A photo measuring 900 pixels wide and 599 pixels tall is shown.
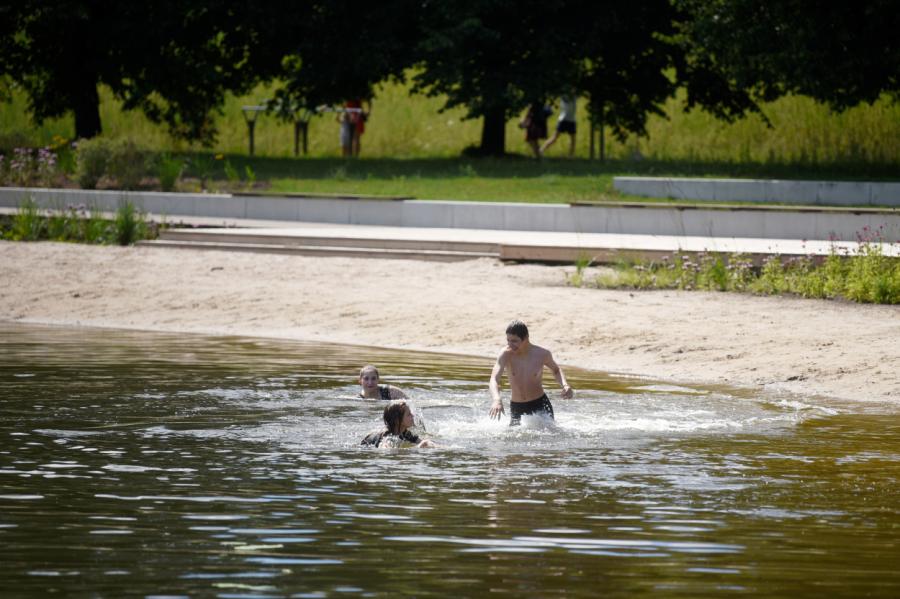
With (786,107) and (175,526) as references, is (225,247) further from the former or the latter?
(786,107)

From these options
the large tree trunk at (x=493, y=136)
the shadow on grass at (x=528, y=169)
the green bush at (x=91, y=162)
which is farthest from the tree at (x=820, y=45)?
the green bush at (x=91, y=162)

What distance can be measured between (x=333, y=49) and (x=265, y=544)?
31.0 metres

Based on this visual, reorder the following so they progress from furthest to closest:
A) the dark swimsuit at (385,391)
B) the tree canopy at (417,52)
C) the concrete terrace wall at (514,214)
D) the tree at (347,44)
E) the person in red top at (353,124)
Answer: the person in red top at (353,124), the tree at (347,44), the tree canopy at (417,52), the concrete terrace wall at (514,214), the dark swimsuit at (385,391)

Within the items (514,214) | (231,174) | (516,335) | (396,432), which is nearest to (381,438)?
(396,432)

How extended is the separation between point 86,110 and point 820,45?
21139 mm

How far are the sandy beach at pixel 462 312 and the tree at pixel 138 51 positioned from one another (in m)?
14.5

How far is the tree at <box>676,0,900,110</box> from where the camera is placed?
30.2 meters

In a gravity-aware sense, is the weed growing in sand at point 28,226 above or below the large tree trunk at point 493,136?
below

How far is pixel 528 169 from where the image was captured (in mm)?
35469

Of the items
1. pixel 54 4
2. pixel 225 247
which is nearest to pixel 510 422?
pixel 225 247

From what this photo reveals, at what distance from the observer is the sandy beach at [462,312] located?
54.6 feet

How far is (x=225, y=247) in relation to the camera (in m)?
26.0

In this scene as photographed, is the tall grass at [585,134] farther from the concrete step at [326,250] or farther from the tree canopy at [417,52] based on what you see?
the concrete step at [326,250]

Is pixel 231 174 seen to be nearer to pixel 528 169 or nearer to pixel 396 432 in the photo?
pixel 528 169
